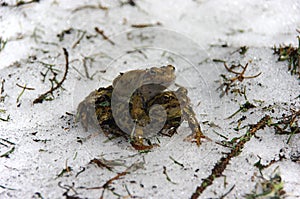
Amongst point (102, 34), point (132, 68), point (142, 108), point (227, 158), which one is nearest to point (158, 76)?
point (142, 108)

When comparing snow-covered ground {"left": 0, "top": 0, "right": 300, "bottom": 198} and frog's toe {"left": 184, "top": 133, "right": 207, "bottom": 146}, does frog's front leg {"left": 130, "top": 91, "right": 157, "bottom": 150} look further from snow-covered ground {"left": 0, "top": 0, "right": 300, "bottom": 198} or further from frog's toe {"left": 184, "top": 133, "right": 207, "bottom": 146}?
frog's toe {"left": 184, "top": 133, "right": 207, "bottom": 146}

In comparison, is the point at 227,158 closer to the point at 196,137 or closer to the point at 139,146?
the point at 196,137

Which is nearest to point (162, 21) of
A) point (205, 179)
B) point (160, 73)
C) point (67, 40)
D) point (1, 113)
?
point (67, 40)

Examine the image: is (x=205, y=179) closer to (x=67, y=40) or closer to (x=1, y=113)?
(x=1, y=113)

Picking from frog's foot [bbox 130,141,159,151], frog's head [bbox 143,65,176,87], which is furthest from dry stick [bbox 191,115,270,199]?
frog's head [bbox 143,65,176,87]

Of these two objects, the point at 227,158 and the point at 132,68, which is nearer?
the point at 227,158
